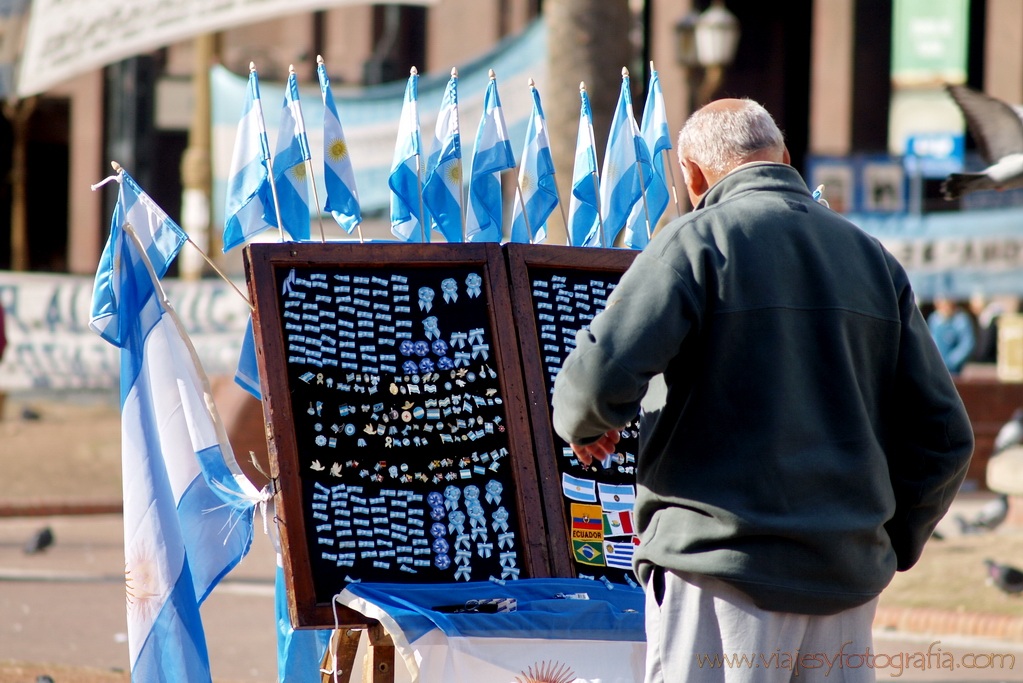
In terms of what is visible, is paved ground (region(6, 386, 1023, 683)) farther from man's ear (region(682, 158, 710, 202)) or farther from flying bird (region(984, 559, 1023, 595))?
man's ear (region(682, 158, 710, 202))

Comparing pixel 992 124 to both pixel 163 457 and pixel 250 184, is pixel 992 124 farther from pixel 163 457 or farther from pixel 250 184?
pixel 163 457

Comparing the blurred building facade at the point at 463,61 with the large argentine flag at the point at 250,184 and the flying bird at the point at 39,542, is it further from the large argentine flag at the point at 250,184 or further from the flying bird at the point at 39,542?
the large argentine flag at the point at 250,184

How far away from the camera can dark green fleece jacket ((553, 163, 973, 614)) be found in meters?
3.01

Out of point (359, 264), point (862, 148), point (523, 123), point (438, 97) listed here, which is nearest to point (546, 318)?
point (359, 264)

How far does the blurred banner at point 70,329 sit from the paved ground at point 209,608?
1.61 m

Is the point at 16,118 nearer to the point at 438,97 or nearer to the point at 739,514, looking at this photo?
the point at 438,97

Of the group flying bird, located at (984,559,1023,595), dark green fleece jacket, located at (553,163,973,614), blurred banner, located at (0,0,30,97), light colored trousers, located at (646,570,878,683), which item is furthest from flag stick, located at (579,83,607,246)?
blurred banner, located at (0,0,30,97)

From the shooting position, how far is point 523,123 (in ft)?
32.5

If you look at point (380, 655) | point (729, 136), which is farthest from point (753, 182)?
point (380, 655)

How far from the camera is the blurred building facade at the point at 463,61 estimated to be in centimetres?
2008

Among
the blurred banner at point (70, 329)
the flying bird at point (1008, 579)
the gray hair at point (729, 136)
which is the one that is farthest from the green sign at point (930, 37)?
the gray hair at point (729, 136)

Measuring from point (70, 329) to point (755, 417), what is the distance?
1176 centimetres

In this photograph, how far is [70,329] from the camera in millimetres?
13773

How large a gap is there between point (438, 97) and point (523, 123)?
1.28 m
